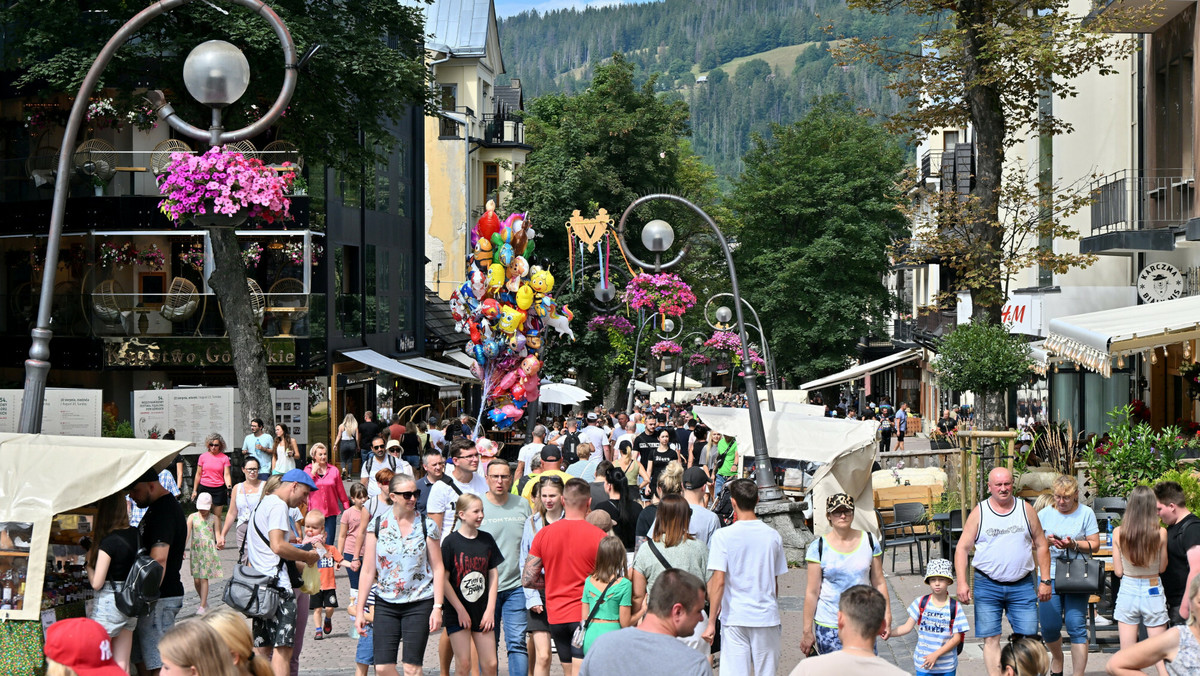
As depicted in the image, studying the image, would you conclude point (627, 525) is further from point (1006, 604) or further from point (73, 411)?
point (73, 411)

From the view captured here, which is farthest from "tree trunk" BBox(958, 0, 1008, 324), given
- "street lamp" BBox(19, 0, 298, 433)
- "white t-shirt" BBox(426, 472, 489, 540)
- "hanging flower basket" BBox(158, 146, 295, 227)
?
"street lamp" BBox(19, 0, 298, 433)

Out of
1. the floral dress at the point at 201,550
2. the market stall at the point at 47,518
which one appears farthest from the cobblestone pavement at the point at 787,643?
the market stall at the point at 47,518

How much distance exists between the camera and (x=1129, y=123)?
24.7 metres

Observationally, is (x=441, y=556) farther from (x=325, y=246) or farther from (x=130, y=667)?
(x=325, y=246)

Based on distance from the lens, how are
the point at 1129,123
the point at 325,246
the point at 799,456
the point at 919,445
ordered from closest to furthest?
the point at 799,456 → the point at 1129,123 → the point at 325,246 → the point at 919,445

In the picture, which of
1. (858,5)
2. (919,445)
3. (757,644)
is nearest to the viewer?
(757,644)

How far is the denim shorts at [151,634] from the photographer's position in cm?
860

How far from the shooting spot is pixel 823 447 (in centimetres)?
1905

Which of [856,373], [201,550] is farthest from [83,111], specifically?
[856,373]

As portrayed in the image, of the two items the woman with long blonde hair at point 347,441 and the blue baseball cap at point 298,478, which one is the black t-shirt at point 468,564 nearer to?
the blue baseball cap at point 298,478

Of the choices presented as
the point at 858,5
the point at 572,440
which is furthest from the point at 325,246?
the point at 858,5

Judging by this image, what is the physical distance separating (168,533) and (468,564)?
199 centimetres

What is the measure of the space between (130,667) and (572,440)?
13.3 m

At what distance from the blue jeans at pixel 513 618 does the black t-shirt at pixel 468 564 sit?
362mm
